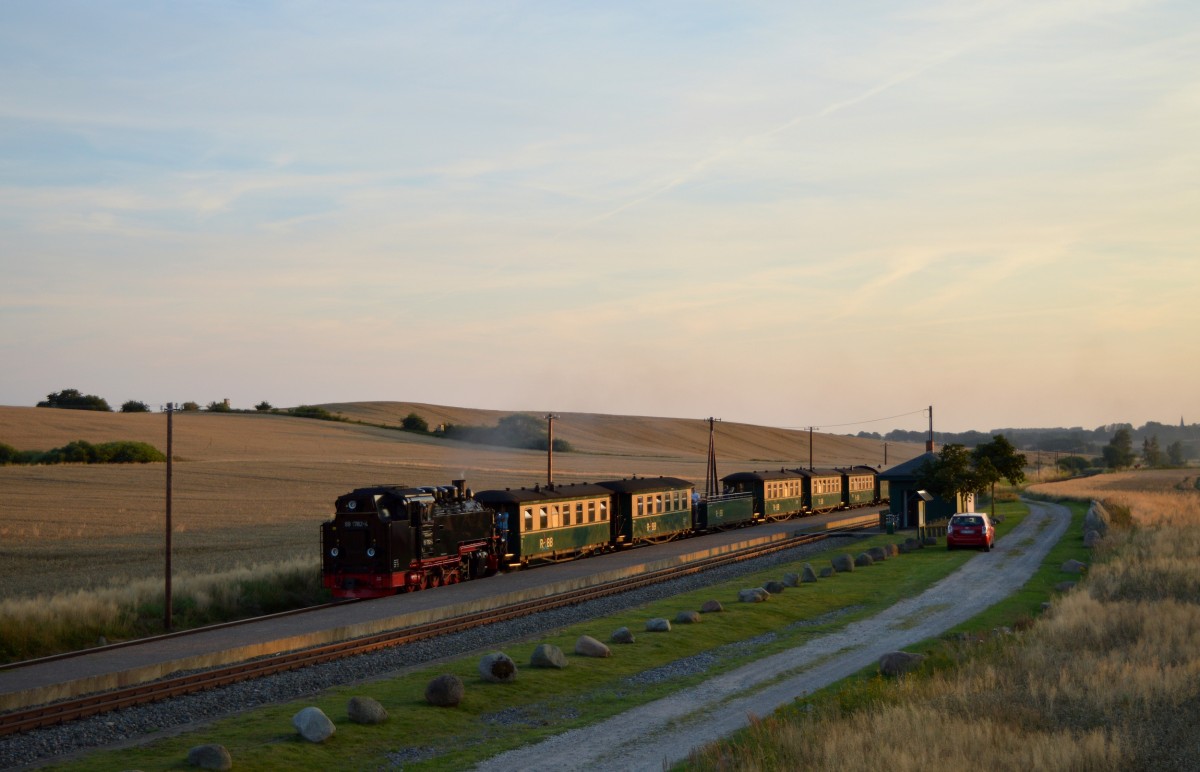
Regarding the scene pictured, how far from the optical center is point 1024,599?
103 ft

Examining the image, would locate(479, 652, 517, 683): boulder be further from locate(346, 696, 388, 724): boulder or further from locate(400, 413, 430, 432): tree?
locate(400, 413, 430, 432): tree

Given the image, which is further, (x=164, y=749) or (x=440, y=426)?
(x=440, y=426)

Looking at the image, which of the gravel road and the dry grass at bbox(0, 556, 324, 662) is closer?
the gravel road

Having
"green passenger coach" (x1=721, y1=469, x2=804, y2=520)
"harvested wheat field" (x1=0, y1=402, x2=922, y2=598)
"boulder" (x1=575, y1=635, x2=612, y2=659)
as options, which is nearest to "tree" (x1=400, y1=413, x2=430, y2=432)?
"harvested wheat field" (x1=0, y1=402, x2=922, y2=598)

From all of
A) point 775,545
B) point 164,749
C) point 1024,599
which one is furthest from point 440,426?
point 164,749

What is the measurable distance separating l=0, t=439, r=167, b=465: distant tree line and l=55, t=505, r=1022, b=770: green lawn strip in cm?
6734

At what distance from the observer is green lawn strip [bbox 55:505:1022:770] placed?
15.7 metres

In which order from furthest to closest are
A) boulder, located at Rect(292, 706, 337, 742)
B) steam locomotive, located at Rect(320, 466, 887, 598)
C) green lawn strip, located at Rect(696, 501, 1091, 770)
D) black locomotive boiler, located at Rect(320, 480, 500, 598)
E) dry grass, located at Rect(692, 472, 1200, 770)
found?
steam locomotive, located at Rect(320, 466, 887, 598)
black locomotive boiler, located at Rect(320, 480, 500, 598)
green lawn strip, located at Rect(696, 501, 1091, 770)
boulder, located at Rect(292, 706, 337, 742)
dry grass, located at Rect(692, 472, 1200, 770)

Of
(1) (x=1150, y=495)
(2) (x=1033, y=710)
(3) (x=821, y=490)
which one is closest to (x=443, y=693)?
(2) (x=1033, y=710)

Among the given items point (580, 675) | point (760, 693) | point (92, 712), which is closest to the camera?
point (92, 712)

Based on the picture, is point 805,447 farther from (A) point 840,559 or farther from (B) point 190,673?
(B) point 190,673

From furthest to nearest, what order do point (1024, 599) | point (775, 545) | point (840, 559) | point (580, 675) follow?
point (775, 545), point (840, 559), point (1024, 599), point (580, 675)

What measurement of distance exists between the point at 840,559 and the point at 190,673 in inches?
992

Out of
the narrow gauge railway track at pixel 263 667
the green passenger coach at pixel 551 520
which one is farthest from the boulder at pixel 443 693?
the green passenger coach at pixel 551 520
